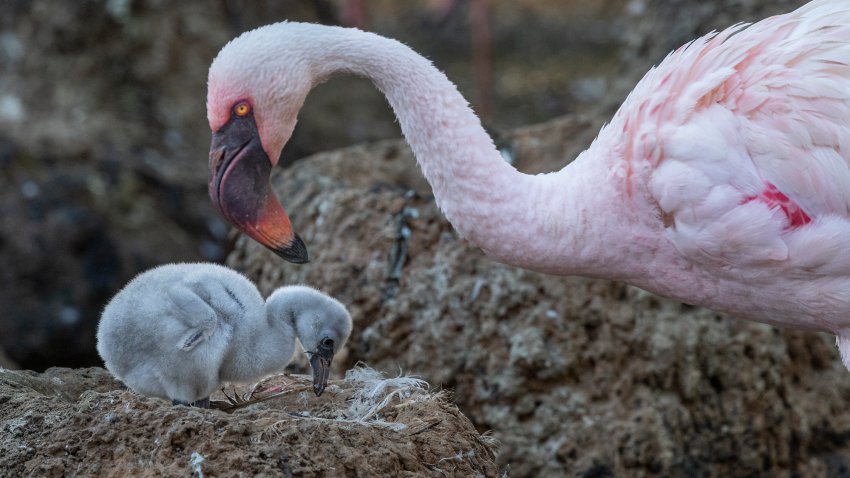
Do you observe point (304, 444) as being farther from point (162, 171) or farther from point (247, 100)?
point (162, 171)

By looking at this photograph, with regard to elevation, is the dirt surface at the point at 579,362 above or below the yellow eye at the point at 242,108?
below

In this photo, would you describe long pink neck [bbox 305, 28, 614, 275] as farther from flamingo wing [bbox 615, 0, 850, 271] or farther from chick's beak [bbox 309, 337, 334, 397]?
chick's beak [bbox 309, 337, 334, 397]

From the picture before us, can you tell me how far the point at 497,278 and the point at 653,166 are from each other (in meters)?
1.23

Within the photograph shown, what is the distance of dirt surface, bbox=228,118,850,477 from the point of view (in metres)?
4.45

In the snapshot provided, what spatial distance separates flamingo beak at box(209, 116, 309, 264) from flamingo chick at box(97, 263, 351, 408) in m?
0.36

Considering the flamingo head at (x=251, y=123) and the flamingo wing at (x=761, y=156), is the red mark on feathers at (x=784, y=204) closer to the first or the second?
the flamingo wing at (x=761, y=156)

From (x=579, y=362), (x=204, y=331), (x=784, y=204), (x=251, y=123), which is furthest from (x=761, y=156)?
(x=204, y=331)

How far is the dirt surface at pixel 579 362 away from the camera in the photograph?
14.6 feet

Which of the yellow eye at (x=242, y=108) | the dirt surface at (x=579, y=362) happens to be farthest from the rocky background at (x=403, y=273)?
the yellow eye at (x=242, y=108)

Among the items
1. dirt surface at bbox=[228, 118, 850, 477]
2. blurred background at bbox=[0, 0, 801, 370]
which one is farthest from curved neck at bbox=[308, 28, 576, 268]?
blurred background at bbox=[0, 0, 801, 370]

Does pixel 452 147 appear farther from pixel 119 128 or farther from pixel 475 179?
pixel 119 128

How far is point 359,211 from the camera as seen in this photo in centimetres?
479

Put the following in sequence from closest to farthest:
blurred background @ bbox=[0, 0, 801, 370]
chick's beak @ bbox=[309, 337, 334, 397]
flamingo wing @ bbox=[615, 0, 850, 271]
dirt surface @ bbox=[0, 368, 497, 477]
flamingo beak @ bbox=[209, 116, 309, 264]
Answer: dirt surface @ bbox=[0, 368, 497, 477]
flamingo wing @ bbox=[615, 0, 850, 271]
flamingo beak @ bbox=[209, 116, 309, 264]
chick's beak @ bbox=[309, 337, 334, 397]
blurred background @ bbox=[0, 0, 801, 370]

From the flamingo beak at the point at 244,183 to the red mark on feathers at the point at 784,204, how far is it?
144 cm
